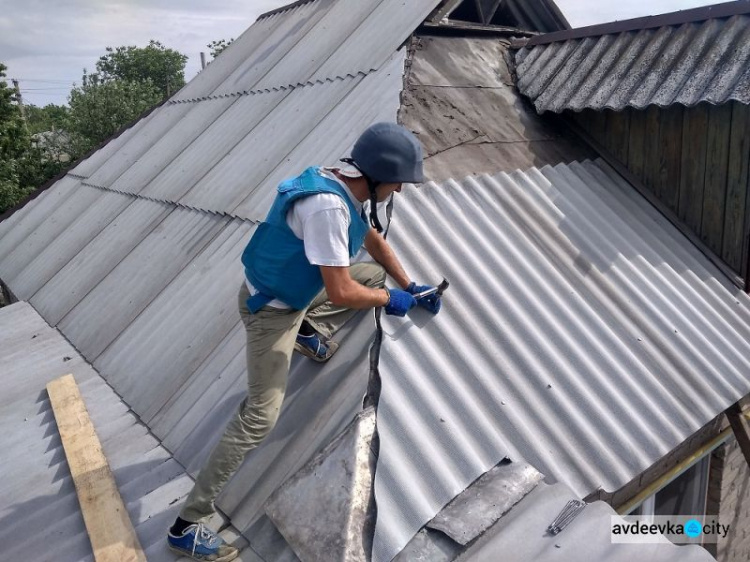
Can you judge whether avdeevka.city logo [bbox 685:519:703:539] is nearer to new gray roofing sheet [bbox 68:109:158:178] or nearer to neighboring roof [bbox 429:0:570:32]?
neighboring roof [bbox 429:0:570:32]

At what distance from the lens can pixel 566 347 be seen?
10.6 feet

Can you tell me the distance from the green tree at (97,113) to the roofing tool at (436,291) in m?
23.2

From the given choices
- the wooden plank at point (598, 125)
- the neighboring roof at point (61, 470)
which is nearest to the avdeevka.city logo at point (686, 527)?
the neighboring roof at point (61, 470)

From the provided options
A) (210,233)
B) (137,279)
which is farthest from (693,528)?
(137,279)

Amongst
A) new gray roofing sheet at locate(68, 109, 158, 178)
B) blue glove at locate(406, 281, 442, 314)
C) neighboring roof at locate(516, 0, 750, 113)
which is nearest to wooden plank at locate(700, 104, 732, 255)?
neighboring roof at locate(516, 0, 750, 113)

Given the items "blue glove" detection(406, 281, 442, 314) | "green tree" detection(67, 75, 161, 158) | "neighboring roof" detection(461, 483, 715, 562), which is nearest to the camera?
"neighboring roof" detection(461, 483, 715, 562)

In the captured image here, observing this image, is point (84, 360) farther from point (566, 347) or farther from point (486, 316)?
point (566, 347)

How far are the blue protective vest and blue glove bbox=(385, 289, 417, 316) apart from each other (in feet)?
1.00

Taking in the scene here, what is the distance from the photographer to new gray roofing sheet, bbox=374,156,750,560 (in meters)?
2.59

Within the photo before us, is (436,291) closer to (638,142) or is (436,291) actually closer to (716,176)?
(638,142)

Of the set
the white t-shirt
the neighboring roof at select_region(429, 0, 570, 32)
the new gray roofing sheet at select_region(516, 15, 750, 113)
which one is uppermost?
the neighboring roof at select_region(429, 0, 570, 32)

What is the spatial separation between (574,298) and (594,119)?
207 centimetres

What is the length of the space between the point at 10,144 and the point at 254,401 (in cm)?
1857

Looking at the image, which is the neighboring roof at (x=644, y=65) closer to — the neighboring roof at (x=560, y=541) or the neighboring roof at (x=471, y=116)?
the neighboring roof at (x=471, y=116)
